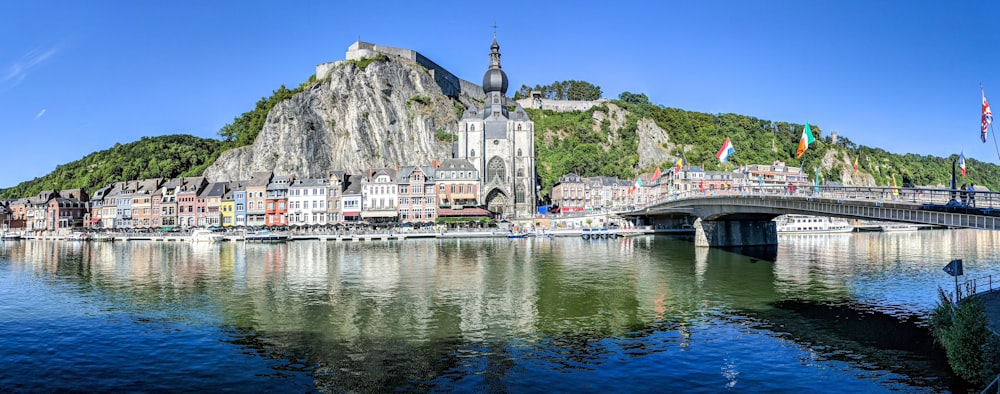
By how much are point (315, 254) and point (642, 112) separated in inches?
4593

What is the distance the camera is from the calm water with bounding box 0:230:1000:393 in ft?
63.3

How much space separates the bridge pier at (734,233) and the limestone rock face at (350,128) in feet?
223

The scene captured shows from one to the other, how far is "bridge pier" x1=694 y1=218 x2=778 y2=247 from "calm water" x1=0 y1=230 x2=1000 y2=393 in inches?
643

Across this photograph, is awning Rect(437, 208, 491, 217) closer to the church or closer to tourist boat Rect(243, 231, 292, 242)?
the church

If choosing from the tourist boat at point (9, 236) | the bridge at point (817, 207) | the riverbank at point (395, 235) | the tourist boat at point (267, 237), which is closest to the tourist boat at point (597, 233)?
the riverbank at point (395, 235)

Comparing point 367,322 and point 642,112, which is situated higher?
point 642,112

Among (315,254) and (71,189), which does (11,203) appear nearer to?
(71,189)

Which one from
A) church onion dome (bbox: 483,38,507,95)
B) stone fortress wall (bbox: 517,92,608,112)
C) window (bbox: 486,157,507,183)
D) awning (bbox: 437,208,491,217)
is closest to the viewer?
awning (bbox: 437,208,491,217)

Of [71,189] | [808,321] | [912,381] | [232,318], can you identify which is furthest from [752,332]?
[71,189]

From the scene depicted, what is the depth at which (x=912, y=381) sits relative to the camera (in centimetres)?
1850

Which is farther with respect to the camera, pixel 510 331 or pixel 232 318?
pixel 232 318

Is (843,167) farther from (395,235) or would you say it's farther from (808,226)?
(395,235)

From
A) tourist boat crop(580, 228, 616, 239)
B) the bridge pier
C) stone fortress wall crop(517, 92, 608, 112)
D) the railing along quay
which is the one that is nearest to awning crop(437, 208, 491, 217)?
tourist boat crop(580, 228, 616, 239)

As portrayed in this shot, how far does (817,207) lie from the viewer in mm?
43469
